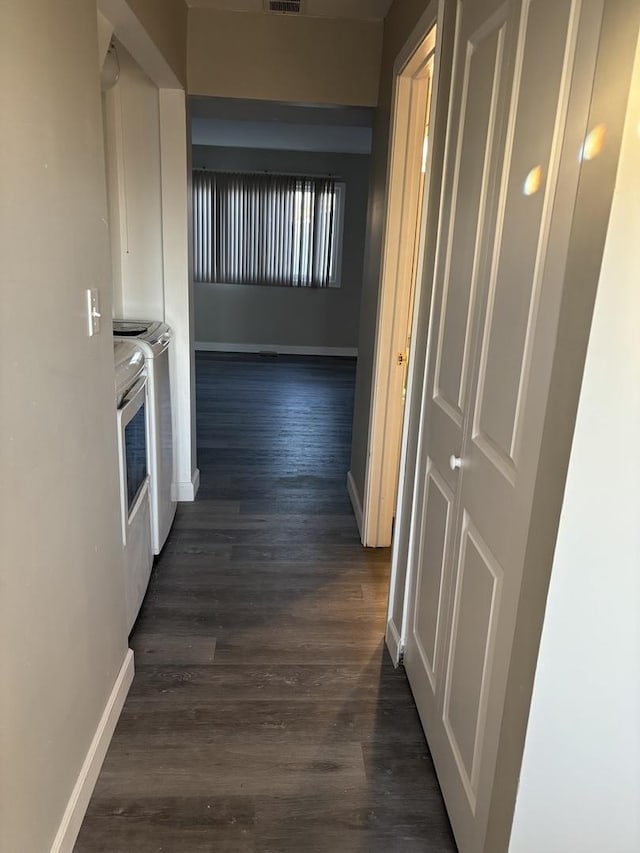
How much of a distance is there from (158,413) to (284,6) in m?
1.97

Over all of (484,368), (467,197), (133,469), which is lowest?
(133,469)

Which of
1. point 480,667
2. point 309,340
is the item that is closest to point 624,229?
point 480,667

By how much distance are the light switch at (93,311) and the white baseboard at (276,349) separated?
6.63 meters

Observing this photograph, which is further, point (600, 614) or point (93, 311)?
point (93, 311)

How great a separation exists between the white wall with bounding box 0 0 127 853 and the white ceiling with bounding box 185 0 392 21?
169cm

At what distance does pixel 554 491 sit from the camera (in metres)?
1.06

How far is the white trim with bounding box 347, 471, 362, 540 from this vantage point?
330cm

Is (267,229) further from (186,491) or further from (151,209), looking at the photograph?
(186,491)

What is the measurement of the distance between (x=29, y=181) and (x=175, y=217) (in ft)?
6.75

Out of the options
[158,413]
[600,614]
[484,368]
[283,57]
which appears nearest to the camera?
[600,614]

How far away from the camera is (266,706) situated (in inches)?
79.9

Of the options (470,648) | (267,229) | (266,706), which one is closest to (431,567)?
(470,648)

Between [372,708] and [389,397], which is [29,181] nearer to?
[372,708]

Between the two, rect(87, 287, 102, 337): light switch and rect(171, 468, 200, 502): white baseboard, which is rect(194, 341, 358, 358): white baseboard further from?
rect(87, 287, 102, 337): light switch
